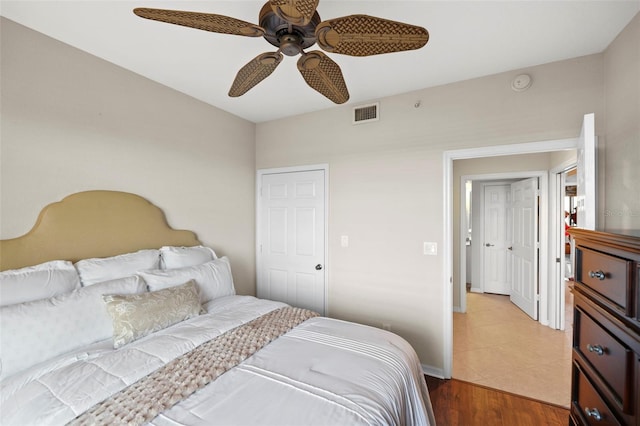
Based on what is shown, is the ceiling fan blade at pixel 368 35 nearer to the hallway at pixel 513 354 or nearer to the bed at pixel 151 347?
the bed at pixel 151 347

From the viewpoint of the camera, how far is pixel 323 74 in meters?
1.54

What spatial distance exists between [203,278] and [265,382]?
50.4 inches

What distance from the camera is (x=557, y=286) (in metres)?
3.44

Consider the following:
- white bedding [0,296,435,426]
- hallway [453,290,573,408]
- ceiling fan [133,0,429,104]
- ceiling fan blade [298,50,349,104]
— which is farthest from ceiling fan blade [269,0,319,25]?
hallway [453,290,573,408]

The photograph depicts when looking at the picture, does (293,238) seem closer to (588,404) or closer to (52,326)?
(52,326)

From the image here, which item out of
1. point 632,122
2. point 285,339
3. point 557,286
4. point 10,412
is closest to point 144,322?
point 10,412

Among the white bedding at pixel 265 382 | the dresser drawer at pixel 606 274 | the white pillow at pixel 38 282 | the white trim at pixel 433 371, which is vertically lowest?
the white trim at pixel 433 371

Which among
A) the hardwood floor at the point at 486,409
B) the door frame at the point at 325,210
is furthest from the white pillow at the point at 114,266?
the hardwood floor at the point at 486,409

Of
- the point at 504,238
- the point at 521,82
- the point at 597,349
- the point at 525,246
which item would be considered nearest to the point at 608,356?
the point at 597,349

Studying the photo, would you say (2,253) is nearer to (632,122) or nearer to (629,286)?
(629,286)

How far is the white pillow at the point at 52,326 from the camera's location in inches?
50.9

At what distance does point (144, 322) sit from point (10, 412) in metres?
0.60

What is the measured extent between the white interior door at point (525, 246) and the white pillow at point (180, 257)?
4.16m

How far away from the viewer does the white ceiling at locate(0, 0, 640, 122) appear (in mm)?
1573
